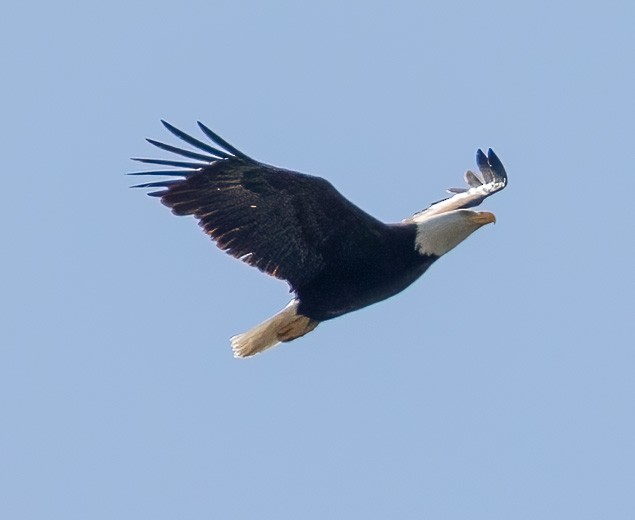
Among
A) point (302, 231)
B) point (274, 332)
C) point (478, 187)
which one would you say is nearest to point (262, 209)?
point (302, 231)

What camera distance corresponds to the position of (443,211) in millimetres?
11570

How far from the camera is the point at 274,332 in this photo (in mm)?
10805

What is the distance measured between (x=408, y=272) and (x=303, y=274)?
671 mm

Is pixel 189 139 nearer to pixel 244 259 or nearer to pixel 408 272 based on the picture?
pixel 244 259

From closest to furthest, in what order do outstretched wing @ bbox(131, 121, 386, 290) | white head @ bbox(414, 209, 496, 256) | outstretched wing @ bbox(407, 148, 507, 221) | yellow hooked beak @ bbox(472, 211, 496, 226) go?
outstretched wing @ bbox(131, 121, 386, 290)
white head @ bbox(414, 209, 496, 256)
yellow hooked beak @ bbox(472, 211, 496, 226)
outstretched wing @ bbox(407, 148, 507, 221)

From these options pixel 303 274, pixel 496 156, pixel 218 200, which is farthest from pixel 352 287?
pixel 496 156

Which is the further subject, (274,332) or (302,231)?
(274,332)

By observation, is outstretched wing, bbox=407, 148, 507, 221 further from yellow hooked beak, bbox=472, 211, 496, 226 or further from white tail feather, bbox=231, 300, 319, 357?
white tail feather, bbox=231, 300, 319, 357

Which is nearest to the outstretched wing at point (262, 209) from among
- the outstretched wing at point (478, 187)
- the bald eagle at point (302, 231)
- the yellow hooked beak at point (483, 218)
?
the bald eagle at point (302, 231)

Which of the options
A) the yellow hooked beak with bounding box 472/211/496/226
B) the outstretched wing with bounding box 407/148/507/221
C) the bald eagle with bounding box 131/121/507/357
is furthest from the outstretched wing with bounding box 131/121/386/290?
the outstretched wing with bounding box 407/148/507/221

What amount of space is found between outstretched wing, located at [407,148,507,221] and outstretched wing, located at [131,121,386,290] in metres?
1.33

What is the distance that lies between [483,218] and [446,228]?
0.27 metres

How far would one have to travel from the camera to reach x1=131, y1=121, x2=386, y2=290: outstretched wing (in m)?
9.98

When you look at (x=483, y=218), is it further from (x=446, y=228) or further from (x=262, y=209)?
(x=262, y=209)
